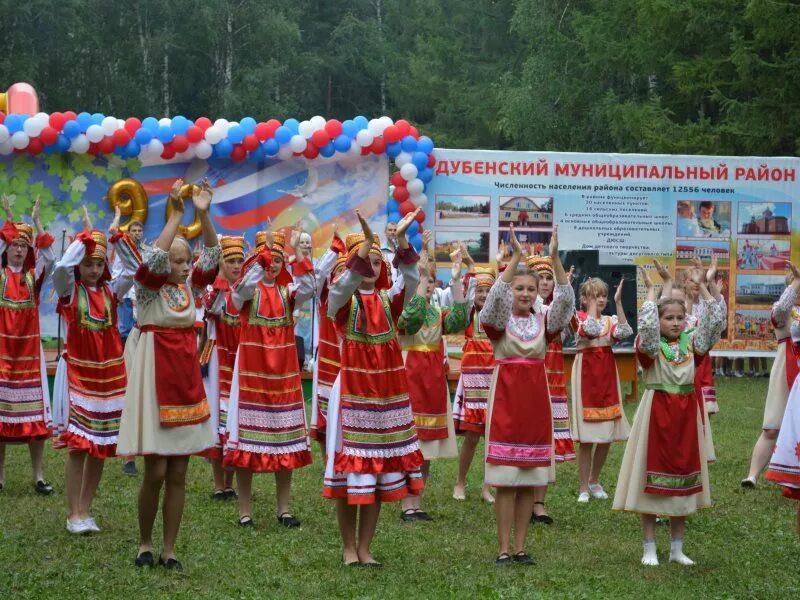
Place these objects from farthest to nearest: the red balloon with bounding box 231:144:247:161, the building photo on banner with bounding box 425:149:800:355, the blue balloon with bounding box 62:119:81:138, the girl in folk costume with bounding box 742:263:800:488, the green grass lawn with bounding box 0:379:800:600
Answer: the building photo on banner with bounding box 425:149:800:355 < the red balloon with bounding box 231:144:247:161 < the blue balloon with bounding box 62:119:81:138 < the girl in folk costume with bounding box 742:263:800:488 < the green grass lawn with bounding box 0:379:800:600

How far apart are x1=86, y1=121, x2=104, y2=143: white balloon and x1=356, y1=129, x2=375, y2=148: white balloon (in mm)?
3065

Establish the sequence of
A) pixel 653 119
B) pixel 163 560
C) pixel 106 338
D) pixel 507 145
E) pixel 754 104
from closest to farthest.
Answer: pixel 163 560
pixel 106 338
pixel 754 104
pixel 653 119
pixel 507 145

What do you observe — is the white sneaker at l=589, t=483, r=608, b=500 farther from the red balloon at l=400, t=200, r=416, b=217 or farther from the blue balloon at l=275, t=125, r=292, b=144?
the blue balloon at l=275, t=125, r=292, b=144

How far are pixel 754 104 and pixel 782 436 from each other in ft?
52.2

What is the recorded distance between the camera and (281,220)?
15031 millimetres

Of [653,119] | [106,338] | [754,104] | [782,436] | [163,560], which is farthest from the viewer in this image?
[653,119]

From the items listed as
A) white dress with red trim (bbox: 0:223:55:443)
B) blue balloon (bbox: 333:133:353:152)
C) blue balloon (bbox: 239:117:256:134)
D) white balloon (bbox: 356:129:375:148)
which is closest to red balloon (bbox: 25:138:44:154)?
blue balloon (bbox: 239:117:256:134)

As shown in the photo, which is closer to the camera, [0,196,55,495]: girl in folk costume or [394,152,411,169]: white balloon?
[0,196,55,495]: girl in folk costume

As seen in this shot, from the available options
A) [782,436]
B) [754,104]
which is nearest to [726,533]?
[782,436]

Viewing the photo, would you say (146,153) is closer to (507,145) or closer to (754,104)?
(754,104)

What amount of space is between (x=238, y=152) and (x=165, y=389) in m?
8.77

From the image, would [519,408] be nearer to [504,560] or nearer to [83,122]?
[504,560]

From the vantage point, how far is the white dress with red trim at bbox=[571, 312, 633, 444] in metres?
8.96

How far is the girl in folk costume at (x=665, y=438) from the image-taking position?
6.82 metres
